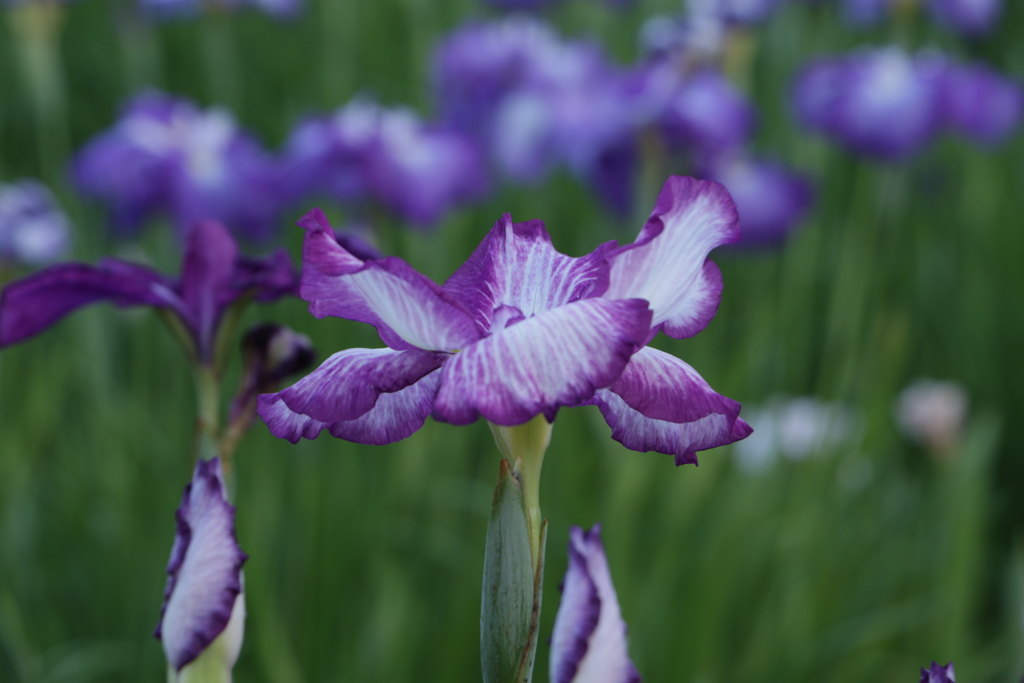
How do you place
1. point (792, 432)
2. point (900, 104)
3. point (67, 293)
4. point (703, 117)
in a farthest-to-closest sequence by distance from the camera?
point (792, 432), point (900, 104), point (703, 117), point (67, 293)

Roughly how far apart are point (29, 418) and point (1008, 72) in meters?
3.11

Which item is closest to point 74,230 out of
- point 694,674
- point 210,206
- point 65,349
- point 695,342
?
point 65,349

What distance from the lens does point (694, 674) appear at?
124cm

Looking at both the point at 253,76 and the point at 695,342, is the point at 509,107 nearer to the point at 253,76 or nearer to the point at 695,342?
the point at 695,342

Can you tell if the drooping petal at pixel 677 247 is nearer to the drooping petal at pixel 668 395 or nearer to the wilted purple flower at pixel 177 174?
the drooping petal at pixel 668 395

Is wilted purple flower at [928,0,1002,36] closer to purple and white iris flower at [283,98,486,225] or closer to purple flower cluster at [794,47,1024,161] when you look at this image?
purple flower cluster at [794,47,1024,161]

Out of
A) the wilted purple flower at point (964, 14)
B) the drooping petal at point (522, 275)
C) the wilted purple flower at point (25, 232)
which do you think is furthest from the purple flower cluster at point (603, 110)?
the drooping petal at point (522, 275)

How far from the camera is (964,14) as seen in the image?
197 cm

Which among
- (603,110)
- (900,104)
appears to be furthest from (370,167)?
(900,104)

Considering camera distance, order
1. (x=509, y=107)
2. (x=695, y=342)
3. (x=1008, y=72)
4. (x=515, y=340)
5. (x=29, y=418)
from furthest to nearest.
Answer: (x=1008, y=72) < (x=509, y=107) < (x=695, y=342) < (x=29, y=418) < (x=515, y=340)

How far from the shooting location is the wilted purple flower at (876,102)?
173 centimetres

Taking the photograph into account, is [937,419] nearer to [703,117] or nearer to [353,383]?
[703,117]

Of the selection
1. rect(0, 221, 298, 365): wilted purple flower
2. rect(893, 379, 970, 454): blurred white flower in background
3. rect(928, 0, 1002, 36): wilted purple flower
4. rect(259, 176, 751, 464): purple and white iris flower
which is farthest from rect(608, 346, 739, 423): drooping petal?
rect(928, 0, 1002, 36): wilted purple flower

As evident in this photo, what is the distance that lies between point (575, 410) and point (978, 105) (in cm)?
103
